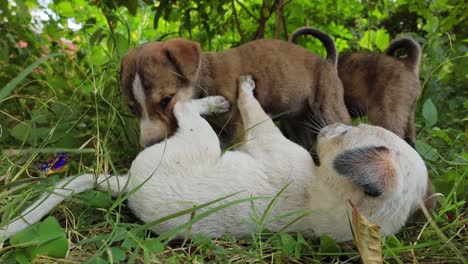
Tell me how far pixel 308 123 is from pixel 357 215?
6.64 ft

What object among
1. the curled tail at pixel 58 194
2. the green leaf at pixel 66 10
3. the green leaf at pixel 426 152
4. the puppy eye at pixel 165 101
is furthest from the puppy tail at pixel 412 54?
the green leaf at pixel 66 10

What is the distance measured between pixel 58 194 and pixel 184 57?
5.06ft

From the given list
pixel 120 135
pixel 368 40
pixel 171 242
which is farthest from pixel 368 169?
Result: pixel 368 40

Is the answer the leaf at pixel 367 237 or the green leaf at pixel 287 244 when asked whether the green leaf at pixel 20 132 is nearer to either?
the green leaf at pixel 287 244

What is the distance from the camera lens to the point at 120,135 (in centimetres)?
434

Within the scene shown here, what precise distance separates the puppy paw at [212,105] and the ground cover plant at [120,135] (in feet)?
2.09

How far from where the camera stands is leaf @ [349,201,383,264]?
2.40 metres

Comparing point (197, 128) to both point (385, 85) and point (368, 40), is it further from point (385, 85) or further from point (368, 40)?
point (368, 40)

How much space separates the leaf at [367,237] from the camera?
94.3 inches

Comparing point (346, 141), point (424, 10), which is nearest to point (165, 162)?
point (346, 141)

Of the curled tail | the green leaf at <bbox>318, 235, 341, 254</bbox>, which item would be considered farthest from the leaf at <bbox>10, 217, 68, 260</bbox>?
the green leaf at <bbox>318, 235, 341, 254</bbox>

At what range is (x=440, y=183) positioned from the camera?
3.41m

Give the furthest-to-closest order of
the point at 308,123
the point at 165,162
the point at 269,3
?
the point at 269,3
the point at 308,123
the point at 165,162

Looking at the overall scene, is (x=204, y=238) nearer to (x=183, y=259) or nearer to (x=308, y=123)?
(x=183, y=259)
